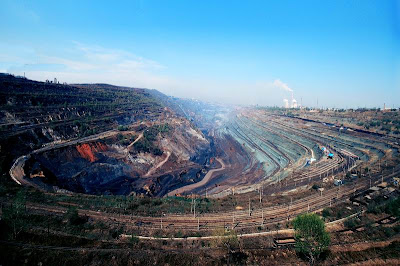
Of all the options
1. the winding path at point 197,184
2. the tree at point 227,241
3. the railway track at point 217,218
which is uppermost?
the tree at point 227,241

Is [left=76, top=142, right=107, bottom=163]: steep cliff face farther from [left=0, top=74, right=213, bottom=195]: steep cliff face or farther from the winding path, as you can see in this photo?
the winding path

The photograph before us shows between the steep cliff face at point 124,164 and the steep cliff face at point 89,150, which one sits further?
the steep cliff face at point 89,150

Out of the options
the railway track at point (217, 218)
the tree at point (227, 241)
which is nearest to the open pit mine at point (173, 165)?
the railway track at point (217, 218)

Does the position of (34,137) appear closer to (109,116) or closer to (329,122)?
(109,116)

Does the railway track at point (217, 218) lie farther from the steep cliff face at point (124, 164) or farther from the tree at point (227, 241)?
the steep cliff face at point (124, 164)

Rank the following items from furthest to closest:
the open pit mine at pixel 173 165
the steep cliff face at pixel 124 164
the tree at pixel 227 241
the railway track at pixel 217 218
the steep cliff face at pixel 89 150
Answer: the steep cliff face at pixel 89 150
the steep cliff face at pixel 124 164
the open pit mine at pixel 173 165
the railway track at pixel 217 218
the tree at pixel 227 241

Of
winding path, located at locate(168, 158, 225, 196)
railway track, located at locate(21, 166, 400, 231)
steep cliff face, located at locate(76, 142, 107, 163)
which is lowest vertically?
winding path, located at locate(168, 158, 225, 196)

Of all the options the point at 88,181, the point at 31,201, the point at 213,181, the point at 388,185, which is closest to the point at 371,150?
the point at 388,185

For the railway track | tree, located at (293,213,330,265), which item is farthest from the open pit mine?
tree, located at (293,213,330,265)
